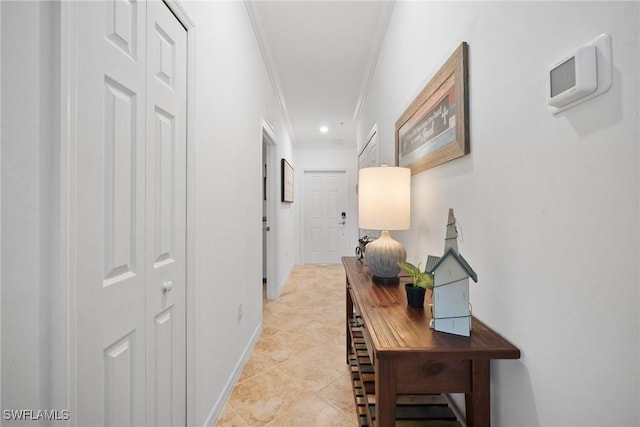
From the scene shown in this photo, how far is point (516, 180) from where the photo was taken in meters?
0.81

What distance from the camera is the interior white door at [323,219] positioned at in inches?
233

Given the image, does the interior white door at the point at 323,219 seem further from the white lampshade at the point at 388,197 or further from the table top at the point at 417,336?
the table top at the point at 417,336

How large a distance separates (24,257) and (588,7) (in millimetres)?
1290

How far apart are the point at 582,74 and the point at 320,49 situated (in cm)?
255

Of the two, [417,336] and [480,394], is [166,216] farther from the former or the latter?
[480,394]

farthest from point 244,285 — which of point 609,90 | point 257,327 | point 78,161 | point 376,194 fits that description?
point 609,90

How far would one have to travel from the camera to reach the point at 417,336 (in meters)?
0.87

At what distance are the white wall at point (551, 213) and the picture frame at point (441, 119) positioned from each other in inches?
1.7

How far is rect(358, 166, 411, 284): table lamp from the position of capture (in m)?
1.46

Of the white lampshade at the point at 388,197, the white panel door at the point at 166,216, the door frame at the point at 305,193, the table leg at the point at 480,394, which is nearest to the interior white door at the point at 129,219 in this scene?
the white panel door at the point at 166,216

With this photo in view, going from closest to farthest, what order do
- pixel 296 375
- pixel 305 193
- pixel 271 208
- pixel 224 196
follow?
pixel 224 196 → pixel 296 375 → pixel 271 208 → pixel 305 193

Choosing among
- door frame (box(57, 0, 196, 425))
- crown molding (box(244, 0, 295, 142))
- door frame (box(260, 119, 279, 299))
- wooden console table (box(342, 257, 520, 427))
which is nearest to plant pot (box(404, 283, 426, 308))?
wooden console table (box(342, 257, 520, 427))

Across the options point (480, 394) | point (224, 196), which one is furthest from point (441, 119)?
point (224, 196)

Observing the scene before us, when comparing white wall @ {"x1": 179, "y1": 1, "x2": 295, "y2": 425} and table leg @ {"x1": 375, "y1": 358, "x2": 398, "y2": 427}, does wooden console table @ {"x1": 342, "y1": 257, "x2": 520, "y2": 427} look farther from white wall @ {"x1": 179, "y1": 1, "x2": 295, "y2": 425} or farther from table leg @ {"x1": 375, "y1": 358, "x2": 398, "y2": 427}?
white wall @ {"x1": 179, "y1": 1, "x2": 295, "y2": 425}
